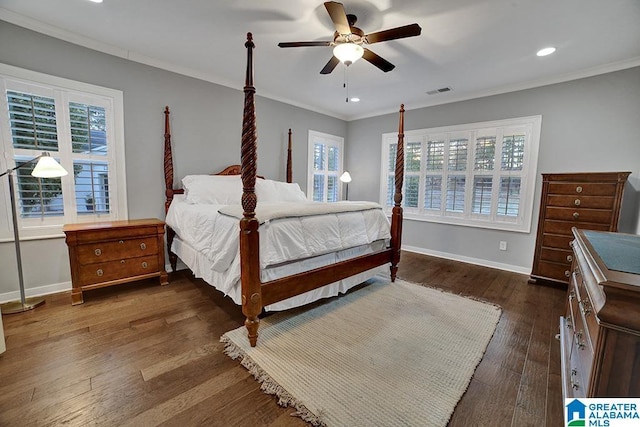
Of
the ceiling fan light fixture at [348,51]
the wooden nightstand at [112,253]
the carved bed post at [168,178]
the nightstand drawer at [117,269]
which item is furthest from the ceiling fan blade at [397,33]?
the nightstand drawer at [117,269]

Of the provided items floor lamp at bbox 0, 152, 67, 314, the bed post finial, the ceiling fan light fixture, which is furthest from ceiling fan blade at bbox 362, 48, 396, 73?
floor lamp at bbox 0, 152, 67, 314

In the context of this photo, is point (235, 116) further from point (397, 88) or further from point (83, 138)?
point (397, 88)

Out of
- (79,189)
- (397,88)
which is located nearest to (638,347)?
(397,88)

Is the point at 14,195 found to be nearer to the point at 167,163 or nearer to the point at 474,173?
the point at 167,163

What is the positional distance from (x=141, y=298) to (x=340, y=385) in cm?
219

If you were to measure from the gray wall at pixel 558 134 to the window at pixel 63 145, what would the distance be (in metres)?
4.36

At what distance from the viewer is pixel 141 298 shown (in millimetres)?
2631

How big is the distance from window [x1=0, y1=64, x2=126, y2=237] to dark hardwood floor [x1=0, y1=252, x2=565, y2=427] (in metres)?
0.90

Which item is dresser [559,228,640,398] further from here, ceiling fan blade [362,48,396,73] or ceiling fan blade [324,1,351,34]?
ceiling fan blade [362,48,396,73]

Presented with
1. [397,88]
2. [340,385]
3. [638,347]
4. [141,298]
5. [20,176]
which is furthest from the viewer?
[397,88]

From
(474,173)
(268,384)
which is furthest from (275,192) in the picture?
(474,173)

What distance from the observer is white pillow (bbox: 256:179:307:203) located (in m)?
3.65

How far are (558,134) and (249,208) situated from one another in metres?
3.97

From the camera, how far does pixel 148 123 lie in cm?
313
